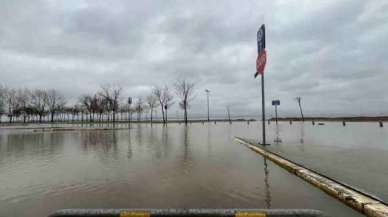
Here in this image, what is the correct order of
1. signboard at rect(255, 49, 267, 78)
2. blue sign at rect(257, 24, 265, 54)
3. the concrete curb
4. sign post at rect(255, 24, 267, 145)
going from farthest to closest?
blue sign at rect(257, 24, 265, 54) → sign post at rect(255, 24, 267, 145) → signboard at rect(255, 49, 267, 78) → the concrete curb

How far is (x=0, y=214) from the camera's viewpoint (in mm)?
3814

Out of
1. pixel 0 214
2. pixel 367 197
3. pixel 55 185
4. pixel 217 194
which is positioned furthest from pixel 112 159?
pixel 367 197

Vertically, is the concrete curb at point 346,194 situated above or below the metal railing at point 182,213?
below

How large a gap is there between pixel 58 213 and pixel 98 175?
310 centimetres

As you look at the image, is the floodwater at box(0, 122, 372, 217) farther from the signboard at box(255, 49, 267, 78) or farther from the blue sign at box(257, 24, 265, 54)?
the blue sign at box(257, 24, 265, 54)

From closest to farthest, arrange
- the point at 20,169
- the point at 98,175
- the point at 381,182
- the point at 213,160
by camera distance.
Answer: the point at 381,182
the point at 98,175
the point at 20,169
the point at 213,160

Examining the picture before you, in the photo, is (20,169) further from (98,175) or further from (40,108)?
(40,108)

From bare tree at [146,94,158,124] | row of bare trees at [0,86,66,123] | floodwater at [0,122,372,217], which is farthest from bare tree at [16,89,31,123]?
floodwater at [0,122,372,217]

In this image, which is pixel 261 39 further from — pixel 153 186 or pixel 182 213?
pixel 182 213

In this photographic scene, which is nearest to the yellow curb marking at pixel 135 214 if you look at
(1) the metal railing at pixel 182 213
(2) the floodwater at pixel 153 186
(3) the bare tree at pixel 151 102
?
(1) the metal railing at pixel 182 213

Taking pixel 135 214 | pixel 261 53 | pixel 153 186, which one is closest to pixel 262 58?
pixel 261 53

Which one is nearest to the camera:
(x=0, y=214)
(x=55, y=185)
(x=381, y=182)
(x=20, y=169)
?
A: (x=0, y=214)

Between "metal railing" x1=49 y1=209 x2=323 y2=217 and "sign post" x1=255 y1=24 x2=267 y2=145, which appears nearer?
"metal railing" x1=49 y1=209 x2=323 y2=217

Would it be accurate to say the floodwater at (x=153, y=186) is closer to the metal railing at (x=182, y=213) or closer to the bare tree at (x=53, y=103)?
the metal railing at (x=182, y=213)
